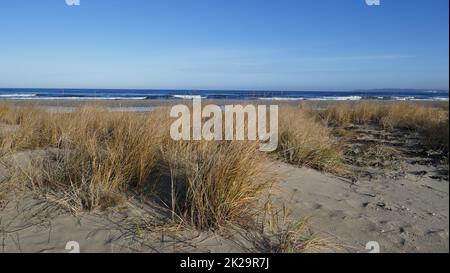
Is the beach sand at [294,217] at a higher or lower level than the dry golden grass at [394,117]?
lower

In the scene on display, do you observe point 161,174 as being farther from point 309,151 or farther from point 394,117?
point 394,117

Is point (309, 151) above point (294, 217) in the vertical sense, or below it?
above

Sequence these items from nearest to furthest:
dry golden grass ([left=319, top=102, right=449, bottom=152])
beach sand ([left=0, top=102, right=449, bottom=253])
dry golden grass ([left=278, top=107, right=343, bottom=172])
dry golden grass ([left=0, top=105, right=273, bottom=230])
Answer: beach sand ([left=0, top=102, right=449, bottom=253]), dry golden grass ([left=0, top=105, right=273, bottom=230]), dry golden grass ([left=278, top=107, right=343, bottom=172]), dry golden grass ([left=319, top=102, right=449, bottom=152])

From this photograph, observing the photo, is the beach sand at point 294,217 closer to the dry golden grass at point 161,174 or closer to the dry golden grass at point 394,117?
the dry golden grass at point 161,174

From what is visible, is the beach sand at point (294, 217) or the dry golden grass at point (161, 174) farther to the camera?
the dry golden grass at point (161, 174)

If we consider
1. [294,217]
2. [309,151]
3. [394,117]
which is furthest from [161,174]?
[394,117]

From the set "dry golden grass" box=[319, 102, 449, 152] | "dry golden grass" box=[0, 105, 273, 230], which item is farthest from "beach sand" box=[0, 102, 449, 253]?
"dry golden grass" box=[319, 102, 449, 152]

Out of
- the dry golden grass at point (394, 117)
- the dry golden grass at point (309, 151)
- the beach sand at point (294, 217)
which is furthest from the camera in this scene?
the dry golden grass at point (394, 117)

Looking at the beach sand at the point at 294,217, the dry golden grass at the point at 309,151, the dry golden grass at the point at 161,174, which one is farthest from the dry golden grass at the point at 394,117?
the dry golden grass at the point at 161,174

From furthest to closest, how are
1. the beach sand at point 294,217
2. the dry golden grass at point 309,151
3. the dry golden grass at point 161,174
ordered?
1. the dry golden grass at point 309,151
2. the dry golden grass at point 161,174
3. the beach sand at point 294,217

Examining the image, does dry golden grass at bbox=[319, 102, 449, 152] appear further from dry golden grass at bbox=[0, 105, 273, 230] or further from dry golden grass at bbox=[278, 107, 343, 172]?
dry golden grass at bbox=[0, 105, 273, 230]

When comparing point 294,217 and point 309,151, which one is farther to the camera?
point 309,151

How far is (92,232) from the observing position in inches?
124

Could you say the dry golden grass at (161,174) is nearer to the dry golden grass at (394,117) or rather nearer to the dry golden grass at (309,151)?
the dry golden grass at (309,151)
